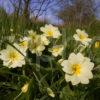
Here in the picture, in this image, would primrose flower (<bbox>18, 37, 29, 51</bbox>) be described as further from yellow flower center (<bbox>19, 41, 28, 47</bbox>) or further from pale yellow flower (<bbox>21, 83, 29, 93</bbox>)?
pale yellow flower (<bbox>21, 83, 29, 93</bbox>)

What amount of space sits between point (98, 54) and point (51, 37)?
10.3 inches

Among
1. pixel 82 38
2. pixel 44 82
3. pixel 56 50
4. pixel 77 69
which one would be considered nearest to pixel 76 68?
pixel 77 69

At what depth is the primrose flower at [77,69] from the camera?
1357 mm

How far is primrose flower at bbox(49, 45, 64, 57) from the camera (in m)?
1.64

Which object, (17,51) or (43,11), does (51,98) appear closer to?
(17,51)

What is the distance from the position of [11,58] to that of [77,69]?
1.06 ft

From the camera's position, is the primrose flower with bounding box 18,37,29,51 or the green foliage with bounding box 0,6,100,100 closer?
the green foliage with bounding box 0,6,100,100

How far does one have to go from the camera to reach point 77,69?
1.41 meters

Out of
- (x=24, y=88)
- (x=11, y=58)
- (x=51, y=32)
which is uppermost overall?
(x=51, y=32)

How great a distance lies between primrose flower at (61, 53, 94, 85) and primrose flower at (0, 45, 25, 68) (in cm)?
21

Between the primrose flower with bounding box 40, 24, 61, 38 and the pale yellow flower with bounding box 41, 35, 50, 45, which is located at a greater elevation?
the primrose flower with bounding box 40, 24, 61, 38

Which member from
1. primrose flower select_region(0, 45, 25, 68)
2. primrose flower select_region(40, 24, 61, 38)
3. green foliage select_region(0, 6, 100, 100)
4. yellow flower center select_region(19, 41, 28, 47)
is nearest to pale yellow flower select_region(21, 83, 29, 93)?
green foliage select_region(0, 6, 100, 100)

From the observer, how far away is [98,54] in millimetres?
1710

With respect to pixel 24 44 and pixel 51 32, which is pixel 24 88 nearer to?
pixel 24 44
